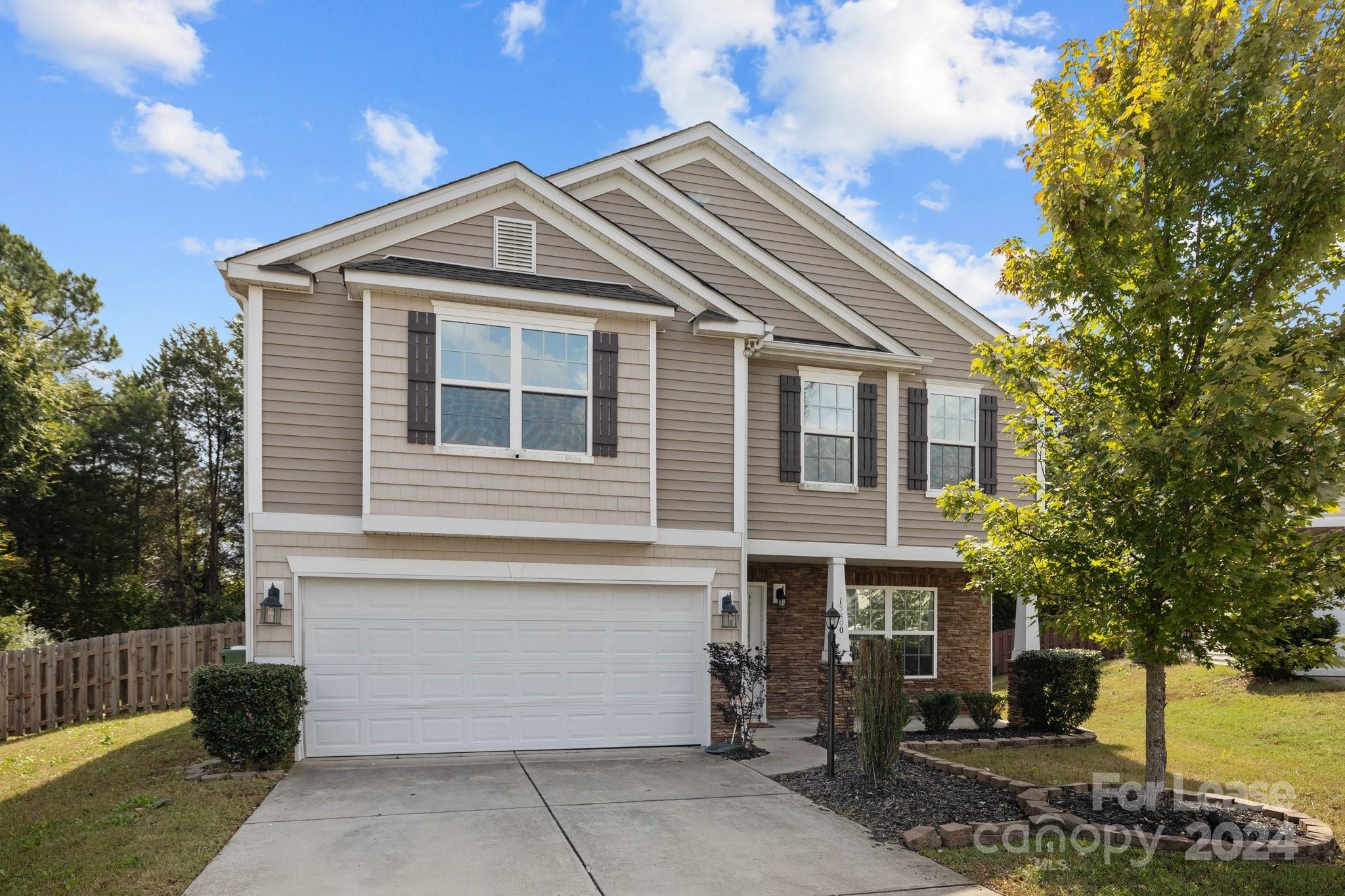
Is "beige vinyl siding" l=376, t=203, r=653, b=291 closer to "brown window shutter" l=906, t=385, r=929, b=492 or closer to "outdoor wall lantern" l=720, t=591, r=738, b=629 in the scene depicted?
"outdoor wall lantern" l=720, t=591, r=738, b=629

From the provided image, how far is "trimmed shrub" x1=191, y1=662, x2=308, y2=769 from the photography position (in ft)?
28.2

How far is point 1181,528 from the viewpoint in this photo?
6.76 m

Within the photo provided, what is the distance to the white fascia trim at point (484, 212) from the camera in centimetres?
1020

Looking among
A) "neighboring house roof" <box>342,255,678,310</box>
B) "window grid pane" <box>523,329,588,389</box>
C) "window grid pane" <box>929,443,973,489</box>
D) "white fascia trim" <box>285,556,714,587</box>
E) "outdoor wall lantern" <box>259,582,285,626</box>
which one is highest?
"neighboring house roof" <box>342,255,678,310</box>

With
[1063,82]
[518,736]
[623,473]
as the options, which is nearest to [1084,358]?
[1063,82]

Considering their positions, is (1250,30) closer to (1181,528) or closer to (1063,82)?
(1063,82)

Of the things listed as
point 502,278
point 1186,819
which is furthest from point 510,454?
point 1186,819

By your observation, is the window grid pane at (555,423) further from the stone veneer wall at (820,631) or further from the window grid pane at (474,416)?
the stone veneer wall at (820,631)

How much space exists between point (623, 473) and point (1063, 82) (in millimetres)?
6147

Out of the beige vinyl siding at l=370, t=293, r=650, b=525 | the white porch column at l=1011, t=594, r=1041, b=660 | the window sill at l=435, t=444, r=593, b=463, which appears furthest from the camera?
the white porch column at l=1011, t=594, r=1041, b=660

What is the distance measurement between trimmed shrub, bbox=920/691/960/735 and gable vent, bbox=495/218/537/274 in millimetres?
7627

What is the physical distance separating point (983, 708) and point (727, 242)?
7.56m

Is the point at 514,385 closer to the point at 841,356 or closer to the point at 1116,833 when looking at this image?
the point at 841,356

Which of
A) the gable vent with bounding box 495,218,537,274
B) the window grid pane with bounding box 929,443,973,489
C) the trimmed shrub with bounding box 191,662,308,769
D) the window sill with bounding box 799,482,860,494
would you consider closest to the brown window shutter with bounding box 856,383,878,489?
the window sill with bounding box 799,482,860,494
